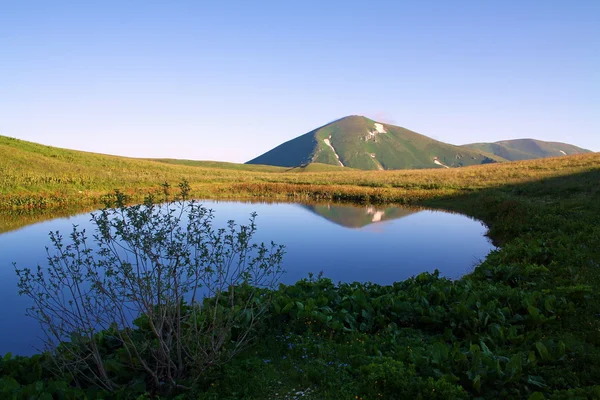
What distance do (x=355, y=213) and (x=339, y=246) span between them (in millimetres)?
13458

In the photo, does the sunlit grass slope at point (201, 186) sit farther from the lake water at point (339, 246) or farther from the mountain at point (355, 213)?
the lake water at point (339, 246)

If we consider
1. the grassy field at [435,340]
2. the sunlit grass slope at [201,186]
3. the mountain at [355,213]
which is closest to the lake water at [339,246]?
the mountain at [355,213]

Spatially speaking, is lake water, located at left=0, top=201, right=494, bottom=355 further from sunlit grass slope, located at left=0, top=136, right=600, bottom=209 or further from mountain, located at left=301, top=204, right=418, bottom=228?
sunlit grass slope, located at left=0, top=136, right=600, bottom=209

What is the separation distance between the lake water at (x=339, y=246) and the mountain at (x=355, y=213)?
0.25 ft

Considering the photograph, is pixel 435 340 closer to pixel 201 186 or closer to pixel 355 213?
pixel 355 213

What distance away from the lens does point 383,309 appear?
8938mm

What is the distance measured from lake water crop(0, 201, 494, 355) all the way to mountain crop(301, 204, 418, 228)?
0.25ft

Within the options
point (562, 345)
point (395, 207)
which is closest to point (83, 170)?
point (395, 207)

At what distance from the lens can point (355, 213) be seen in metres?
32.3

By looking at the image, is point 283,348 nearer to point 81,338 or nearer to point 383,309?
point 383,309

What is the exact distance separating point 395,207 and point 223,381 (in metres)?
31.5

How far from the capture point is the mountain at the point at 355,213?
2777 cm

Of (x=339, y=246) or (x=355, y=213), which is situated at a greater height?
(x=355, y=213)

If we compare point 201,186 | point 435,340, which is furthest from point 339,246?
point 201,186
